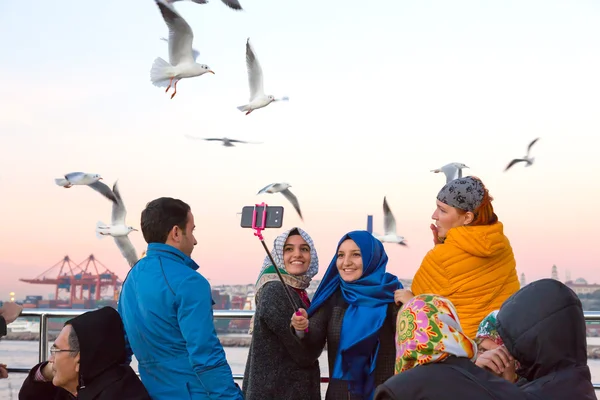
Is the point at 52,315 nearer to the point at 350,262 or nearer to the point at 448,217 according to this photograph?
the point at 350,262

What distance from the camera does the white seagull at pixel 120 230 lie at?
13.1m

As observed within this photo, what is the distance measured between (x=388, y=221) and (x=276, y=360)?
1137cm

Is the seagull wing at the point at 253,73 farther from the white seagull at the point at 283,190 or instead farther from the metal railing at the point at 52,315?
the metal railing at the point at 52,315

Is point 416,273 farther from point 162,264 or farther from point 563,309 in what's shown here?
point 563,309

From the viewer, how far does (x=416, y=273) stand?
333cm

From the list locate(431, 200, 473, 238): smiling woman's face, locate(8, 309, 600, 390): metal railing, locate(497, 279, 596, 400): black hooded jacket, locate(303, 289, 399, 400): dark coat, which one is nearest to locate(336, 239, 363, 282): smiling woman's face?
locate(303, 289, 399, 400): dark coat

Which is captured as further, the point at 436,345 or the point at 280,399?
the point at 280,399

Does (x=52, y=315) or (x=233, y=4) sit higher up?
(x=233, y=4)

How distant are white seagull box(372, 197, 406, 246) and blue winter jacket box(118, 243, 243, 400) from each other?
11.6m

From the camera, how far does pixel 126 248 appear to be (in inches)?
536

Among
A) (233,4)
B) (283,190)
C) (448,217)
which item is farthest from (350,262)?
(283,190)

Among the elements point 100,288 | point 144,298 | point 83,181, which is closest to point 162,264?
point 144,298

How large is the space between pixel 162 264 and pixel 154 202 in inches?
10.3

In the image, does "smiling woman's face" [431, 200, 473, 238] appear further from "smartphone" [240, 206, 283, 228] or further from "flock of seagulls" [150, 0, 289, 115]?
"flock of seagulls" [150, 0, 289, 115]
